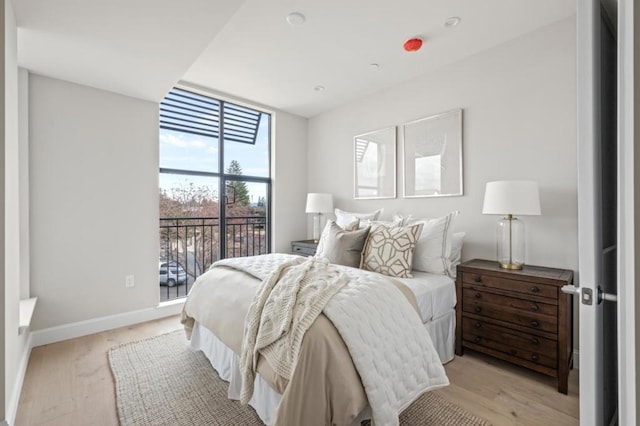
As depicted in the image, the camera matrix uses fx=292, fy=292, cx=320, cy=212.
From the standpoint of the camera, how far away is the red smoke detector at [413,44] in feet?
8.18

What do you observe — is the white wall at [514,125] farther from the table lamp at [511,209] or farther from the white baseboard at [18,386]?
the white baseboard at [18,386]

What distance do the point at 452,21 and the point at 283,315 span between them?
248 cm

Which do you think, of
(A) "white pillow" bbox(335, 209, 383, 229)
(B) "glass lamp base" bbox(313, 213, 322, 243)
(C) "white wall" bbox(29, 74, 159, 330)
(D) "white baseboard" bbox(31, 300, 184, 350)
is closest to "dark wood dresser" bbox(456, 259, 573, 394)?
(A) "white pillow" bbox(335, 209, 383, 229)

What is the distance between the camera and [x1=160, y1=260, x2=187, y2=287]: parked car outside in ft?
11.7

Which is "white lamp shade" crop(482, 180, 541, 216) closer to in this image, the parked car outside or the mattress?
the mattress

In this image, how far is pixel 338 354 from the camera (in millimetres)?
1291

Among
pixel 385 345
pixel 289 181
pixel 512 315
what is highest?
pixel 289 181

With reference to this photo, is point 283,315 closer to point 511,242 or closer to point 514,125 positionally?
point 511,242

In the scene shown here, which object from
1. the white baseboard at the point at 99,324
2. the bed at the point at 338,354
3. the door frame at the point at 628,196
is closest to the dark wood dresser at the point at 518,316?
the bed at the point at 338,354

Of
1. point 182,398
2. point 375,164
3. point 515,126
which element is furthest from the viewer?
point 375,164

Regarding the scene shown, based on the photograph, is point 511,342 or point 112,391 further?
point 511,342

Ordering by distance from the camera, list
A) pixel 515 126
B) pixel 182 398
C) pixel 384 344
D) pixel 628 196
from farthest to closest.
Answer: pixel 515 126
pixel 182 398
pixel 384 344
pixel 628 196

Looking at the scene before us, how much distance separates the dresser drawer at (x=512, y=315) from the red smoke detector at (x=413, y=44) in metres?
2.18

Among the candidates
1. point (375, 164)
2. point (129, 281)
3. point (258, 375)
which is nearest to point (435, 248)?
point (375, 164)
